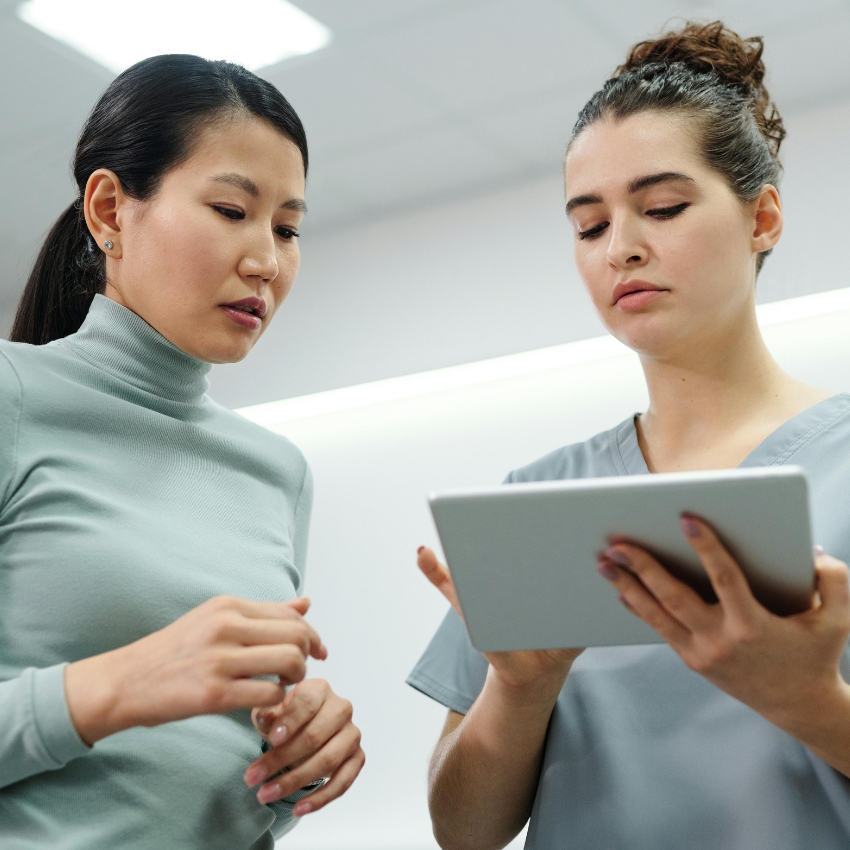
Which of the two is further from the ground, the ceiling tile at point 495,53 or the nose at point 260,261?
the ceiling tile at point 495,53

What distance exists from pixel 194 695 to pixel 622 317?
0.65 metres

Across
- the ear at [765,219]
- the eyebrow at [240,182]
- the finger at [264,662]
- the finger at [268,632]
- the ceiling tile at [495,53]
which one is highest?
the ceiling tile at [495,53]

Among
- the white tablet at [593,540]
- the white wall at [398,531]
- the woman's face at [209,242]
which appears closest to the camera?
the white tablet at [593,540]

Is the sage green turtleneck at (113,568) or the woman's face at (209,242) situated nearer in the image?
the sage green turtleneck at (113,568)

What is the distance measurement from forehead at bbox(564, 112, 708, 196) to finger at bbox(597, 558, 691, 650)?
0.58 metres

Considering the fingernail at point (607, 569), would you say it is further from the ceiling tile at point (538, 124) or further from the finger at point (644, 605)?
the ceiling tile at point (538, 124)

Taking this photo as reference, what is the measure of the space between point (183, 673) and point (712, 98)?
3.00ft

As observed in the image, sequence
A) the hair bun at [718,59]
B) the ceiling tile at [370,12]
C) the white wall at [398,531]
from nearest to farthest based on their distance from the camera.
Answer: the hair bun at [718,59] → the ceiling tile at [370,12] → the white wall at [398,531]

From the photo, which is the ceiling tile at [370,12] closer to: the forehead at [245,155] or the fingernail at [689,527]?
the forehead at [245,155]

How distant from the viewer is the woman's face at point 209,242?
1.09m

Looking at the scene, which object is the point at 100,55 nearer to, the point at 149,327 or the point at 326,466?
the point at 326,466

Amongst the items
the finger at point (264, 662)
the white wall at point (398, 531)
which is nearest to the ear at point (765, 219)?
the finger at point (264, 662)

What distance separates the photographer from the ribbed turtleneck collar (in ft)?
3.58

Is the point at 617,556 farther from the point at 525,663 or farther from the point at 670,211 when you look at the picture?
the point at 670,211
